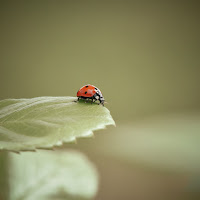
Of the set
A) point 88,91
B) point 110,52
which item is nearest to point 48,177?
point 88,91

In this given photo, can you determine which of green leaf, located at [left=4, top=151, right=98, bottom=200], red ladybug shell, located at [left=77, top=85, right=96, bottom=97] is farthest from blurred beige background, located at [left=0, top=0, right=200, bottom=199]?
red ladybug shell, located at [left=77, top=85, right=96, bottom=97]

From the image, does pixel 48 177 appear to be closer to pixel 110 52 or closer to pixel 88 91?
pixel 88 91

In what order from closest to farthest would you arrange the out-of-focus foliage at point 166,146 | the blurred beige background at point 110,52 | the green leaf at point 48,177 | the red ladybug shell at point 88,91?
the green leaf at point 48,177
the red ladybug shell at point 88,91
the out-of-focus foliage at point 166,146
the blurred beige background at point 110,52

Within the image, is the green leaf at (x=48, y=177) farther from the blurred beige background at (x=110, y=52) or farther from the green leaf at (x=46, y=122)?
the blurred beige background at (x=110, y=52)

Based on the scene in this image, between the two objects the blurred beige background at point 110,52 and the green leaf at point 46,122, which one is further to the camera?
the blurred beige background at point 110,52

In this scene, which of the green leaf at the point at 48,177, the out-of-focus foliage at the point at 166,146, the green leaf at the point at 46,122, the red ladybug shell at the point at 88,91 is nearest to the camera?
the green leaf at the point at 46,122

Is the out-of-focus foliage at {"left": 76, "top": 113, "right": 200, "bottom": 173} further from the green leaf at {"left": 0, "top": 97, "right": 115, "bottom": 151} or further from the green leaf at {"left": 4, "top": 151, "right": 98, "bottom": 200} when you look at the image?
the green leaf at {"left": 0, "top": 97, "right": 115, "bottom": 151}

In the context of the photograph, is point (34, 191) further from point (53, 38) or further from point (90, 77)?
point (53, 38)

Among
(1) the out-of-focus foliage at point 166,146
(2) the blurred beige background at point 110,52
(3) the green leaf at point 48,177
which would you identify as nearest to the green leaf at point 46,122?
(3) the green leaf at point 48,177
